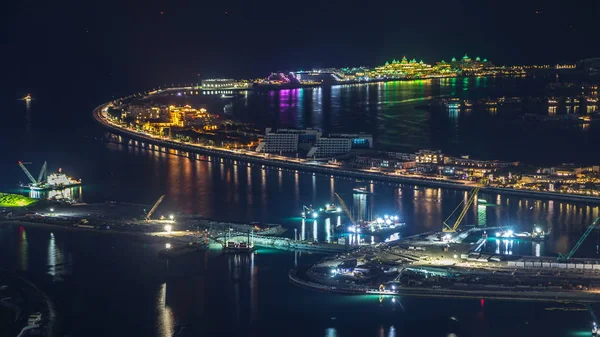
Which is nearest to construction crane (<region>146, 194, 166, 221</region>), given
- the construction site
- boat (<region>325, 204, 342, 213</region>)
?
boat (<region>325, 204, 342, 213</region>)

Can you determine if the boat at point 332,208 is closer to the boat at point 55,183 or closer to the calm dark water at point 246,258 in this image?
the calm dark water at point 246,258

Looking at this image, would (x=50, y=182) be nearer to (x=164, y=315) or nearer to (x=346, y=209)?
(x=346, y=209)

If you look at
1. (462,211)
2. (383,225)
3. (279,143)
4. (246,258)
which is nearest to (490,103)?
(279,143)

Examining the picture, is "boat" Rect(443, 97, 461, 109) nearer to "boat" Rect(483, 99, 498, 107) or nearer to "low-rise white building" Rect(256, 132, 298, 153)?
"boat" Rect(483, 99, 498, 107)

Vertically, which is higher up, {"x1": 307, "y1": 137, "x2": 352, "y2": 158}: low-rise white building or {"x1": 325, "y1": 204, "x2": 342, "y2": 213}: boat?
{"x1": 307, "y1": 137, "x2": 352, "y2": 158}: low-rise white building

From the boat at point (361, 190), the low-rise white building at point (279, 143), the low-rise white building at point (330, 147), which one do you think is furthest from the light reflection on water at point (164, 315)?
the low-rise white building at point (279, 143)

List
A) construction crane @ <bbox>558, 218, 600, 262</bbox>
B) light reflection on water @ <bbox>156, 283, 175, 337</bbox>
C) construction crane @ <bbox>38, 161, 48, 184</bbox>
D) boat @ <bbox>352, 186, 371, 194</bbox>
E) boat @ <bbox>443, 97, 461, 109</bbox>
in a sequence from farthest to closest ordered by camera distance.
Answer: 1. boat @ <bbox>443, 97, 461, 109</bbox>
2. construction crane @ <bbox>38, 161, 48, 184</bbox>
3. boat @ <bbox>352, 186, 371, 194</bbox>
4. construction crane @ <bbox>558, 218, 600, 262</bbox>
5. light reflection on water @ <bbox>156, 283, 175, 337</bbox>

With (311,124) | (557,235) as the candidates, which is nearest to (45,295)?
(557,235)

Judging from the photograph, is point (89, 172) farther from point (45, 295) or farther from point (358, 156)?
point (45, 295)
